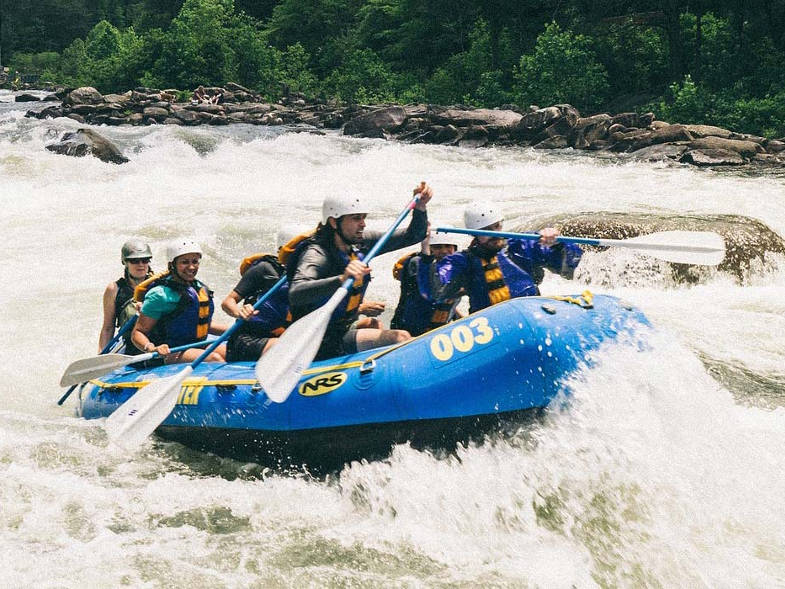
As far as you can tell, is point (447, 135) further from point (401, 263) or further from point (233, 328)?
point (233, 328)

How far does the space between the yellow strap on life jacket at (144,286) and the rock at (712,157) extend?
449 inches

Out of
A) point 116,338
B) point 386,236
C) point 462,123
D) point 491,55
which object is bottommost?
point 116,338

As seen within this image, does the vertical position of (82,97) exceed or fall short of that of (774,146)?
it falls short

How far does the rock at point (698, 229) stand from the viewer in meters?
8.21

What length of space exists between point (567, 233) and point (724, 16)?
16.0 metres

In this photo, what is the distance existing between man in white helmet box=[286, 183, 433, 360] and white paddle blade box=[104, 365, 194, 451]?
0.73 metres

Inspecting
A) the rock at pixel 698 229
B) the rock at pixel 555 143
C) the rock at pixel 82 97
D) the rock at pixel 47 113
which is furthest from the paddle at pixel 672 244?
the rock at pixel 82 97

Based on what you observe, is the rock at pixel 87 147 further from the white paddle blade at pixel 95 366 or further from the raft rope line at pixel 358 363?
the raft rope line at pixel 358 363

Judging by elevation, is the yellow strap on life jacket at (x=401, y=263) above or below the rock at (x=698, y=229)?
above

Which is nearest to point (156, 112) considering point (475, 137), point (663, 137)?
point (475, 137)

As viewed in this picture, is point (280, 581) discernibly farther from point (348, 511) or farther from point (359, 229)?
point (359, 229)

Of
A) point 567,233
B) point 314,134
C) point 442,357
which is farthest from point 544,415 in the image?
point 314,134

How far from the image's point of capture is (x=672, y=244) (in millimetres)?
5082

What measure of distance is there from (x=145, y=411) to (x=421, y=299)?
1.59m
